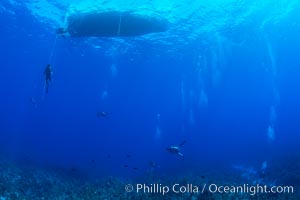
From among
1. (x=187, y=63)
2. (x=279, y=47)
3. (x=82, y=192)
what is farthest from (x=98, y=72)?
(x=82, y=192)

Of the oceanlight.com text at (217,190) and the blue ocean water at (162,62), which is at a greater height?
the blue ocean water at (162,62)

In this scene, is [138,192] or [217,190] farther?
[138,192]

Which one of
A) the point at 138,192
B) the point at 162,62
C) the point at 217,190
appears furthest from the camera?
the point at 162,62

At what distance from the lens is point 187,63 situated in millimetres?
42750

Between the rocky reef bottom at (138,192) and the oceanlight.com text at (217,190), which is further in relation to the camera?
the oceanlight.com text at (217,190)

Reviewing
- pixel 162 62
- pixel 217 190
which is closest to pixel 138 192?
pixel 217 190

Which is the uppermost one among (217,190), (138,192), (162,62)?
(162,62)

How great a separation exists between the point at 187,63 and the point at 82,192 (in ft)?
104

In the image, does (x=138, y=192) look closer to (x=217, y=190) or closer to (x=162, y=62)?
(x=217, y=190)

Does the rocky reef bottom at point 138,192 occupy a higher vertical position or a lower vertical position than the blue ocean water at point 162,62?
lower

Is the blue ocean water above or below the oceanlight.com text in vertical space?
above

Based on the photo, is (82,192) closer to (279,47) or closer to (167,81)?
(279,47)

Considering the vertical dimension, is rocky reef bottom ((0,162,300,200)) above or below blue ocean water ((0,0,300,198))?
below

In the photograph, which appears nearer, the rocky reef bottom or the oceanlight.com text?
the rocky reef bottom
